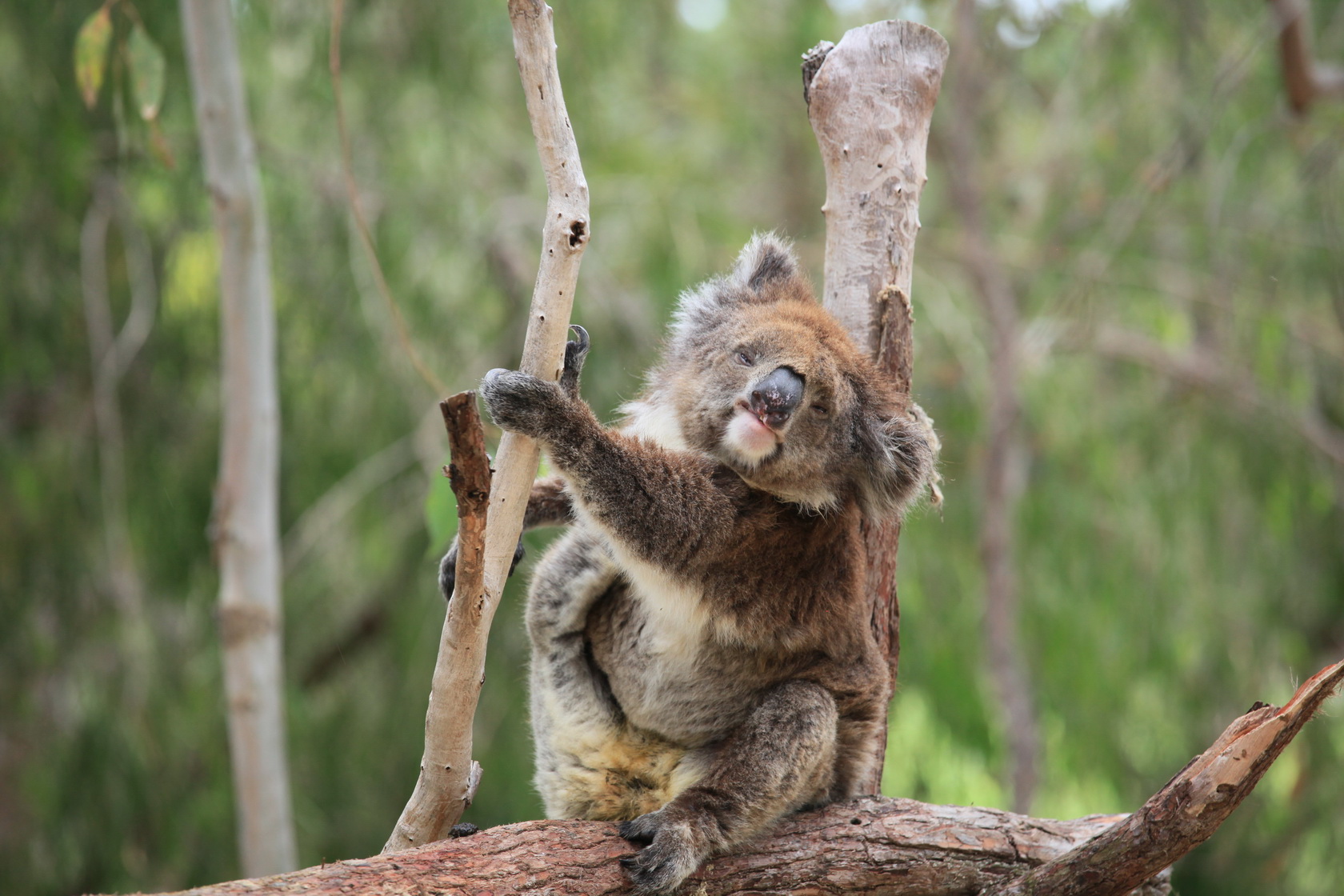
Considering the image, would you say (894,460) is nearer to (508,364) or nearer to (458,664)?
(458,664)

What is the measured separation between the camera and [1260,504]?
4.99 metres

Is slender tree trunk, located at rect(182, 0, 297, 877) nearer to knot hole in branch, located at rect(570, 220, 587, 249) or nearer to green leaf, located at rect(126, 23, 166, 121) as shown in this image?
green leaf, located at rect(126, 23, 166, 121)

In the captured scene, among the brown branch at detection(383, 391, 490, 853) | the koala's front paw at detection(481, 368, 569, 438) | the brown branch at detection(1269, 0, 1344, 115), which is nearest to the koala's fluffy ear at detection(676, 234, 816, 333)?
the koala's front paw at detection(481, 368, 569, 438)

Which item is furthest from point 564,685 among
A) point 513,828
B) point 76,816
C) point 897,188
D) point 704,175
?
point 704,175

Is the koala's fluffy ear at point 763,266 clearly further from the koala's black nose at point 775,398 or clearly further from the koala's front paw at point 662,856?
the koala's front paw at point 662,856

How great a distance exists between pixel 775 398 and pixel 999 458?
3.03m

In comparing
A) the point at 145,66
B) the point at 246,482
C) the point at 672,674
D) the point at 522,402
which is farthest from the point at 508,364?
the point at 522,402

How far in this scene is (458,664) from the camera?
71.3 inches

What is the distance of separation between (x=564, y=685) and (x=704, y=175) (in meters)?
4.18

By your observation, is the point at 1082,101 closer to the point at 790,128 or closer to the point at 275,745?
the point at 790,128

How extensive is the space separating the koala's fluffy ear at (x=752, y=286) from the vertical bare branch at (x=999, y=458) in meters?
2.41

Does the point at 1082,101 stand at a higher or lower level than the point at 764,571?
higher

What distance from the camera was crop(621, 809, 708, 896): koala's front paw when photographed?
1984mm

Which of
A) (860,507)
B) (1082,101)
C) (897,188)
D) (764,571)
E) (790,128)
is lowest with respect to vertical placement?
(764,571)
